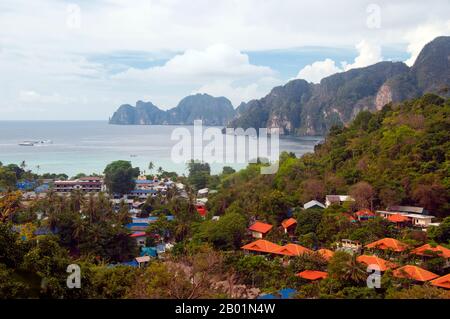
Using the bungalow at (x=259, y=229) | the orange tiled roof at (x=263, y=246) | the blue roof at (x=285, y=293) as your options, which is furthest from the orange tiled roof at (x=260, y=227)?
the blue roof at (x=285, y=293)

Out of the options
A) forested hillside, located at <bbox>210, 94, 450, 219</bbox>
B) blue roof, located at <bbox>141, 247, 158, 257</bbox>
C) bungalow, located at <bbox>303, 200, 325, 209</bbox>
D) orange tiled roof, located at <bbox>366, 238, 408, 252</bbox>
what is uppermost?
forested hillside, located at <bbox>210, 94, 450, 219</bbox>

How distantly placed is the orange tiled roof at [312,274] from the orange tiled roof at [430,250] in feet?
8.67

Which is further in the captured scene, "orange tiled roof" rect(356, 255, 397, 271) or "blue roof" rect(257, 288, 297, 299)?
"orange tiled roof" rect(356, 255, 397, 271)

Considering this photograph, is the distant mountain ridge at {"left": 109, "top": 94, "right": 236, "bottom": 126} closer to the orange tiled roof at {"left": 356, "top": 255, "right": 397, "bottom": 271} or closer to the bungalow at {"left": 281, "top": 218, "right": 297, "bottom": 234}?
the bungalow at {"left": 281, "top": 218, "right": 297, "bottom": 234}

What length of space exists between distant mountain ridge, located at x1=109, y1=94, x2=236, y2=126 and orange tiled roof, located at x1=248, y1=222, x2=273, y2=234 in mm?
76723

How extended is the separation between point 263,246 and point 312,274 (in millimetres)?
2711

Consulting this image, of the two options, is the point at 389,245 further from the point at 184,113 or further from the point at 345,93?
the point at 184,113

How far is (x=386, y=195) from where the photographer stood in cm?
1457

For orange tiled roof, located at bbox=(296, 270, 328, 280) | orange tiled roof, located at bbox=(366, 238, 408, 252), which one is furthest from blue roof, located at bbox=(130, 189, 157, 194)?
orange tiled roof, located at bbox=(296, 270, 328, 280)

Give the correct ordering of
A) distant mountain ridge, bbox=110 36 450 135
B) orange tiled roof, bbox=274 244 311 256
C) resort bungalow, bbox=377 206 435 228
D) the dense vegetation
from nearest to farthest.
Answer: the dense vegetation, orange tiled roof, bbox=274 244 311 256, resort bungalow, bbox=377 206 435 228, distant mountain ridge, bbox=110 36 450 135

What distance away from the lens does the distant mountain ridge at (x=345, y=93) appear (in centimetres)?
4844

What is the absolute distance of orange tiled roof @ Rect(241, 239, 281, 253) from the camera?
12.3m
